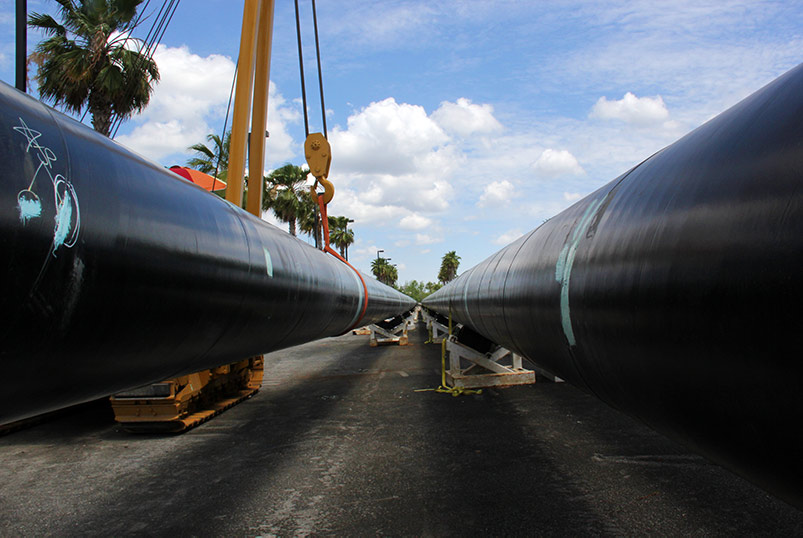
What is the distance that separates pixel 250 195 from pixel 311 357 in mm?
6501

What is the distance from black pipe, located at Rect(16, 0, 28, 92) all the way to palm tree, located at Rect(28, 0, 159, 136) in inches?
437

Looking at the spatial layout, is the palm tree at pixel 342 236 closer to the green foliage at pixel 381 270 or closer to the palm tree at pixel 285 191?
A: the green foliage at pixel 381 270

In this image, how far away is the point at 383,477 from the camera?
3.57 metres

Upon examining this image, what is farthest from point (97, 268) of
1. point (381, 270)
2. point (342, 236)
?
point (381, 270)

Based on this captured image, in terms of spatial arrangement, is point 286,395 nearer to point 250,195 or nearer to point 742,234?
point 250,195

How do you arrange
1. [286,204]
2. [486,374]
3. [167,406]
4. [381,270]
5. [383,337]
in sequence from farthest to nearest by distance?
[381,270], [286,204], [383,337], [486,374], [167,406]

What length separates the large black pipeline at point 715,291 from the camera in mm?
624

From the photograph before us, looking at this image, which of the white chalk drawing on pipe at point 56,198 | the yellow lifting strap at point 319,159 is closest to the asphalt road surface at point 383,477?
the white chalk drawing on pipe at point 56,198

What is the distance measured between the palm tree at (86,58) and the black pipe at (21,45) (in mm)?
11105

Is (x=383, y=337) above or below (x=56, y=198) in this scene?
below

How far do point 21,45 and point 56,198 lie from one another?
137 cm

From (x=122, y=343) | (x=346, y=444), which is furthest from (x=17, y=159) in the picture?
(x=346, y=444)

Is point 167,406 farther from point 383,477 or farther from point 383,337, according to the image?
point 383,337

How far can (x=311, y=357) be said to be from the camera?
437 inches
